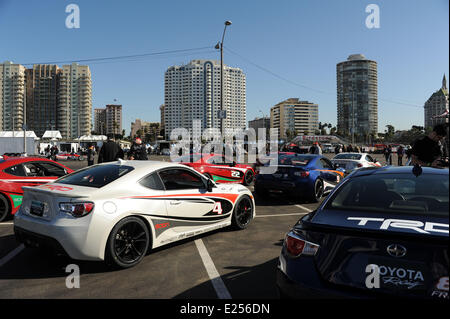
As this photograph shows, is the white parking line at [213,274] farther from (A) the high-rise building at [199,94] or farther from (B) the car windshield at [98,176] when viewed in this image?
(A) the high-rise building at [199,94]

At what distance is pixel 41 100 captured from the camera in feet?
426

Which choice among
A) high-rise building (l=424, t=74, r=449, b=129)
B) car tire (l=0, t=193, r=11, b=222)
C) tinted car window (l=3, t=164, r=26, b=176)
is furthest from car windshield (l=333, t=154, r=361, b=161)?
car tire (l=0, t=193, r=11, b=222)

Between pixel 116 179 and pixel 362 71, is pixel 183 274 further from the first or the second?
pixel 362 71

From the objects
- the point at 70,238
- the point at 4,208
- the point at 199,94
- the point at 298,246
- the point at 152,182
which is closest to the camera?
the point at 298,246

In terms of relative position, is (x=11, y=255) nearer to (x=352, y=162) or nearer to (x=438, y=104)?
(x=352, y=162)

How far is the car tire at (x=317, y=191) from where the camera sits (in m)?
8.85

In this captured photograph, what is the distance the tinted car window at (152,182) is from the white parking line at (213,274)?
3.84 feet

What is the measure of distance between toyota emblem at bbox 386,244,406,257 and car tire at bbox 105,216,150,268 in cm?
309

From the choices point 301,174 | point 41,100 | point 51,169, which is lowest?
point 301,174

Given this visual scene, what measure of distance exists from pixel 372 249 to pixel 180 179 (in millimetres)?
3665

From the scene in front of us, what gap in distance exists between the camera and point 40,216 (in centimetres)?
402

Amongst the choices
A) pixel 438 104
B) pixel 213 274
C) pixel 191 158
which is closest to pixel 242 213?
pixel 213 274
